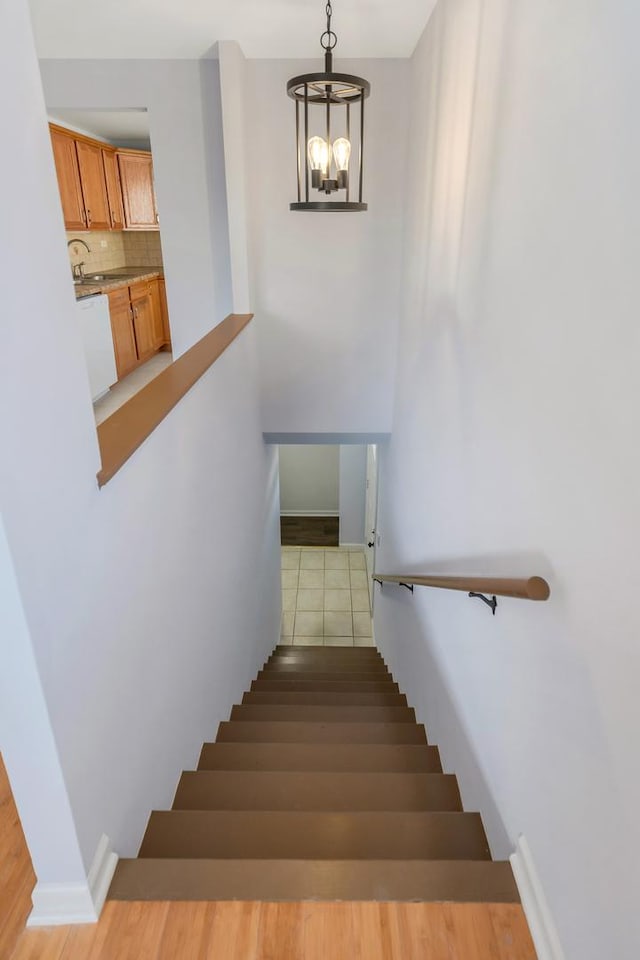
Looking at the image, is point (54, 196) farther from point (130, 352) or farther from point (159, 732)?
point (130, 352)

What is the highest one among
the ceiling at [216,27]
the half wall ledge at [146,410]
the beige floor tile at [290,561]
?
the ceiling at [216,27]

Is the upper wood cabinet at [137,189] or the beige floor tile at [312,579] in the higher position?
the upper wood cabinet at [137,189]

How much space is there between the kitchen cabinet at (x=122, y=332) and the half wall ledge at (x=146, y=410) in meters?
2.73

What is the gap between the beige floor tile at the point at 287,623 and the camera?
6.42 metres

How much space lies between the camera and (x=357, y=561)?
25.6 feet

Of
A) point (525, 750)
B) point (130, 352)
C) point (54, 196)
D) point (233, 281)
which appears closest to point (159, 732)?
point (525, 750)

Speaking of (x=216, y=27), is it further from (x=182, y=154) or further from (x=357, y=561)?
(x=357, y=561)

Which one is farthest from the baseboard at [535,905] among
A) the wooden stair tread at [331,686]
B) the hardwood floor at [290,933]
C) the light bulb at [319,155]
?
the wooden stair tread at [331,686]

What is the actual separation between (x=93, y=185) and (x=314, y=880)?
606cm

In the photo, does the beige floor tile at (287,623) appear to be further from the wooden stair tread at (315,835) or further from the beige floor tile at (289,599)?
the wooden stair tread at (315,835)

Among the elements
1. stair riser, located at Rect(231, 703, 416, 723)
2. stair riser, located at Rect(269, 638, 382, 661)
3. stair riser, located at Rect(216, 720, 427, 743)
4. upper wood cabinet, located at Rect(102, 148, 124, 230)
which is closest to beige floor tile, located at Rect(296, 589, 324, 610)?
stair riser, located at Rect(269, 638, 382, 661)

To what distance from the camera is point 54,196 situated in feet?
3.88

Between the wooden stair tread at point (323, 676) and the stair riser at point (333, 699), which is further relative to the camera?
the wooden stair tread at point (323, 676)

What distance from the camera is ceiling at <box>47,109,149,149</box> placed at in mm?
5074
